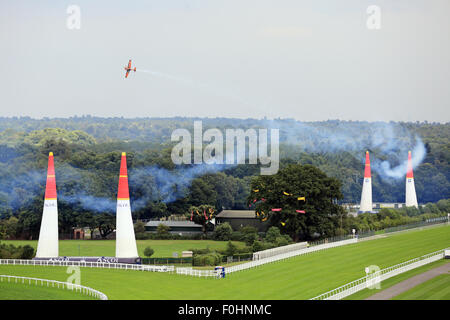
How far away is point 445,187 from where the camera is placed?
195m

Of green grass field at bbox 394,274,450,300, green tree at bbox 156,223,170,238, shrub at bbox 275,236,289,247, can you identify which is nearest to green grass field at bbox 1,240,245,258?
green tree at bbox 156,223,170,238

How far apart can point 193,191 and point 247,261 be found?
54.4 m

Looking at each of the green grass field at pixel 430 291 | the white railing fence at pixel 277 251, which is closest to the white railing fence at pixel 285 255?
the white railing fence at pixel 277 251

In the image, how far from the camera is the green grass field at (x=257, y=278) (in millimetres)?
62031

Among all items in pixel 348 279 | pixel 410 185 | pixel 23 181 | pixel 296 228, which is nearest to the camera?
pixel 348 279

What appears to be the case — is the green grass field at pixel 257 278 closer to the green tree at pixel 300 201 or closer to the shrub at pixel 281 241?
the shrub at pixel 281 241

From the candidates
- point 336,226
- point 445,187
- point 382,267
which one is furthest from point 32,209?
point 445,187

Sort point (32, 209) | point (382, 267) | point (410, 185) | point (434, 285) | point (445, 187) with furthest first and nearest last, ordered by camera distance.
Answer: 1. point (445, 187)
2. point (410, 185)
3. point (32, 209)
4. point (382, 267)
5. point (434, 285)

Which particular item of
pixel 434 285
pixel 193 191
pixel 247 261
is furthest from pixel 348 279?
pixel 193 191

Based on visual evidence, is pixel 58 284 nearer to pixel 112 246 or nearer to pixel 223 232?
pixel 112 246

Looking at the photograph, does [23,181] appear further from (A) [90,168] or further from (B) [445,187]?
(B) [445,187]

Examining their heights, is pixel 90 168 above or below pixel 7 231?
above

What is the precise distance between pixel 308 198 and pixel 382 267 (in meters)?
29.6
